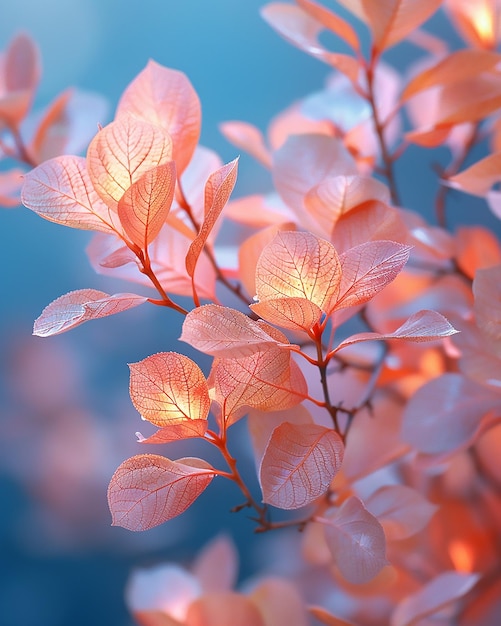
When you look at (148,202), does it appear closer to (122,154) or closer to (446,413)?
(122,154)

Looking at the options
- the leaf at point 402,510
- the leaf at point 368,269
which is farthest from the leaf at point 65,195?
the leaf at point 402,510

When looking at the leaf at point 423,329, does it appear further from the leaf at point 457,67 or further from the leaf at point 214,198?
the leaf at point 457,67

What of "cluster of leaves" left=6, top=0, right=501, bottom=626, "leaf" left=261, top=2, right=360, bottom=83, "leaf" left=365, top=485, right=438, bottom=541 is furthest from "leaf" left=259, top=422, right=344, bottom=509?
"leaf" left=261, top=2, right=360, bottom=83

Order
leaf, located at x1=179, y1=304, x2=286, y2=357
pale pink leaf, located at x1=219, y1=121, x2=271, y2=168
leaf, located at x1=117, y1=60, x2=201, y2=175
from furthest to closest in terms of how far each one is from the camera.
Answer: pale pink leaf, located at x1=219, y1=121, x2=271, y2=168
leaf, located at x1=117, y1=60, x2=201, y2=175
leaf, located at x1=179, y1=304, x2=286, y2=357

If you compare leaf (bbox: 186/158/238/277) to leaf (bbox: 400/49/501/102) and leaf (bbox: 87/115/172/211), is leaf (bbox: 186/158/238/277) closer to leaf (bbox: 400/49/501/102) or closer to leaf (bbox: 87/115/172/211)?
leaf (bbox: 87/115/172/211)

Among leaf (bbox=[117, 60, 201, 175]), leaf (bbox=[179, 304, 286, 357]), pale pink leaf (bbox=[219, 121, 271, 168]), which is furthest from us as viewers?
pale pink leaf (bbox=[219, 121, 271, 168])

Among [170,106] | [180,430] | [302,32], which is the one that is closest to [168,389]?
[180,430]

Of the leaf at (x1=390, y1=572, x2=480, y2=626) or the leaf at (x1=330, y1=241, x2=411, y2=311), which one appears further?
the leaf at (x1=390, y1=572, x2=480, y2=626)

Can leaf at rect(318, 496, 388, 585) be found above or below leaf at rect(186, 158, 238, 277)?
below
